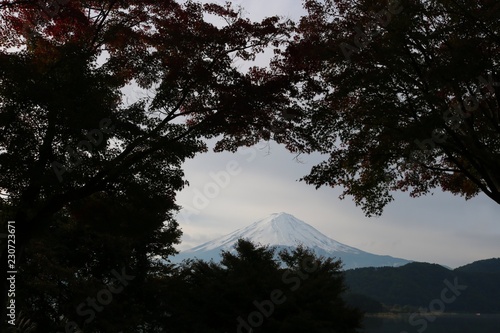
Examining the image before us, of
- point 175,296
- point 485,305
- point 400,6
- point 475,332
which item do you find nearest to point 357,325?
point 175,296

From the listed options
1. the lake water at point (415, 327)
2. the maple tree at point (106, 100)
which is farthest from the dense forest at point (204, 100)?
the lake water at point (415, 327)

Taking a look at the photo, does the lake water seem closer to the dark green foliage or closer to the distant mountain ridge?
the distant mountain ridge

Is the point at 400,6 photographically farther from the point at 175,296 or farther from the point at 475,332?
the point at 475,332

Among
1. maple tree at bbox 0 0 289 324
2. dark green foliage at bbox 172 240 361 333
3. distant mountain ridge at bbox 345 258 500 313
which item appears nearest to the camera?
maple tree at bbox 0 0 289 324

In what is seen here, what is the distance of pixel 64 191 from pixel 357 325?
15825mm

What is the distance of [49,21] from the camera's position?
399 inches

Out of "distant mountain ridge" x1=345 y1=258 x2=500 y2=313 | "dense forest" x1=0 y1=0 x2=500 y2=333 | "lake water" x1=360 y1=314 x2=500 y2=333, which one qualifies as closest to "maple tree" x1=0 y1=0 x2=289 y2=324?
"dense forest" x1=0 y1=0 x2=500 y2=333

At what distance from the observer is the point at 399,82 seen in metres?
9.80

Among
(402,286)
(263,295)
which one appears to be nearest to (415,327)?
(402,286)

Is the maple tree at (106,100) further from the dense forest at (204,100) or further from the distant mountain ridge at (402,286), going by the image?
the distant mountain ridge at (402,286)

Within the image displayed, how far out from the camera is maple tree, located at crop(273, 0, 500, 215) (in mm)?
9047

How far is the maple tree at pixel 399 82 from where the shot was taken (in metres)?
9.05

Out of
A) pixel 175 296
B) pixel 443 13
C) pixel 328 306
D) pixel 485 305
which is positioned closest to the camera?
pixel 443 13

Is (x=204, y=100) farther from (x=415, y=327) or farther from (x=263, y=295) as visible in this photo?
(x=415, y=327)
